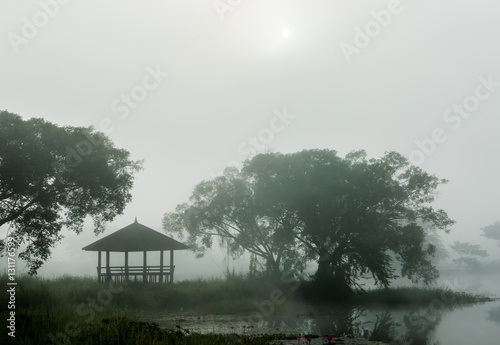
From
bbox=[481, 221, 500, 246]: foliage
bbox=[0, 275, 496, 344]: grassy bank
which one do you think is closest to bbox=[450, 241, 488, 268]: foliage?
bbox=[481, 221, 500, 246]: foliage

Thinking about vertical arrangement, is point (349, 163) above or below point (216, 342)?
above

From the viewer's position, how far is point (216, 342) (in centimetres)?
1220

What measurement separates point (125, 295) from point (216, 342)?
17612 millimetres

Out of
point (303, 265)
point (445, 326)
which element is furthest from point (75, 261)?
point (445, 326)

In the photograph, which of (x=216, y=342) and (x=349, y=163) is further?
(x=349, y=163)

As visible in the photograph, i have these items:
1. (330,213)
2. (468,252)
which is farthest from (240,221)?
(468,252)

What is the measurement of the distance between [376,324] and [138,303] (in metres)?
14.0

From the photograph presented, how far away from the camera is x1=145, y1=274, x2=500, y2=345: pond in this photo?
704 inches

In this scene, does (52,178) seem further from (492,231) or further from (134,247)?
(492,231)

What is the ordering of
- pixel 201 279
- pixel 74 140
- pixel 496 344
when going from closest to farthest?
1. pixel 496 344
2. pixel 74 140
3. pixel 201 279

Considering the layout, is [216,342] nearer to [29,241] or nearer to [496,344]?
[496,344]

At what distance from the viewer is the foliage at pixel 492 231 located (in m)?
117

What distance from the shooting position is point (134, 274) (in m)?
33.1

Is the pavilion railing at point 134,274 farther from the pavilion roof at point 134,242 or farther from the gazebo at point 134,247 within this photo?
the pavilion roof at point 134,242
